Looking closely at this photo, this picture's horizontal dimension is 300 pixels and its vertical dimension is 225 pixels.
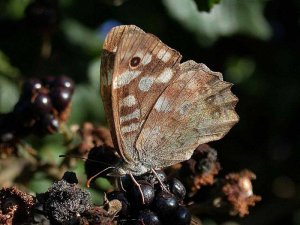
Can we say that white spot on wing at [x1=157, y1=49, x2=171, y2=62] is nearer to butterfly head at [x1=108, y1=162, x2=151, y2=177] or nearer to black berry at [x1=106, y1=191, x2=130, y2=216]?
butterfly head at [x1=108, y1=162, x2=151, y2=177]

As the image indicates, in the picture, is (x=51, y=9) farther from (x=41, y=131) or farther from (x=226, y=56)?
(x=226, y=56)

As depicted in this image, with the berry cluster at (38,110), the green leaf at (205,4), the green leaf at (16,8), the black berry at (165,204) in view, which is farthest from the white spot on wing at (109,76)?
the green leaf at (16,8)

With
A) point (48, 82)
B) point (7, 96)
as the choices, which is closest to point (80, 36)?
point (7, 96)

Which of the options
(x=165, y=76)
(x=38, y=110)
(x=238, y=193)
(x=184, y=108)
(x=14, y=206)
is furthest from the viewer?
(x=38, y=110)

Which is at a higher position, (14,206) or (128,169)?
(128,169)

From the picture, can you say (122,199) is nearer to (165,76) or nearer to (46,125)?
(165,76)

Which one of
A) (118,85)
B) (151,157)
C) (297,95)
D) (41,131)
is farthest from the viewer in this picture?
(297,95)

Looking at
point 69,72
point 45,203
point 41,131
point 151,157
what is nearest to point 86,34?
point 69,72
